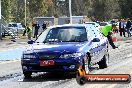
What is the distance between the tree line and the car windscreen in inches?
2264

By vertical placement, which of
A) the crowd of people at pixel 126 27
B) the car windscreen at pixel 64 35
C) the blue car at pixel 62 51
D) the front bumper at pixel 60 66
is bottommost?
the crowd of people at pixel 126 27

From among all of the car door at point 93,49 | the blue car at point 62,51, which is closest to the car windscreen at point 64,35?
the blue car at point 62,51

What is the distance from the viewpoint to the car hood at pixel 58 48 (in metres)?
11.0

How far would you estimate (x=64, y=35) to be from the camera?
12.4 meters

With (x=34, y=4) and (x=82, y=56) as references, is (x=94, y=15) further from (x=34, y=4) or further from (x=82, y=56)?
(x=82, y=56)

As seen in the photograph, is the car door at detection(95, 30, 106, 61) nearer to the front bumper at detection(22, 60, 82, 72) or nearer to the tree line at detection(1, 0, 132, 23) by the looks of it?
the front bumper at detection(22, 60, 82, 72)

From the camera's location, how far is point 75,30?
12664mm

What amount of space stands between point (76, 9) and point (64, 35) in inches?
4651

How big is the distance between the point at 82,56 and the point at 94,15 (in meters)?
92.0

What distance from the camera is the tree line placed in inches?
3169

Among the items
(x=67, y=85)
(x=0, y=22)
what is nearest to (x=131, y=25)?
(x=0, y=22)

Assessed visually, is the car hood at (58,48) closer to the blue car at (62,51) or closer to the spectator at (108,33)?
the blue car at (62,51)

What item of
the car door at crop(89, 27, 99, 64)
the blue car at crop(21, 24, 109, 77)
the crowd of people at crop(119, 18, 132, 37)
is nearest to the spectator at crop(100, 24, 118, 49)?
the crowd of people at crop(119, 18, 132, 37)

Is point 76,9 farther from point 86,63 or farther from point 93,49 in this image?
point 86,63
